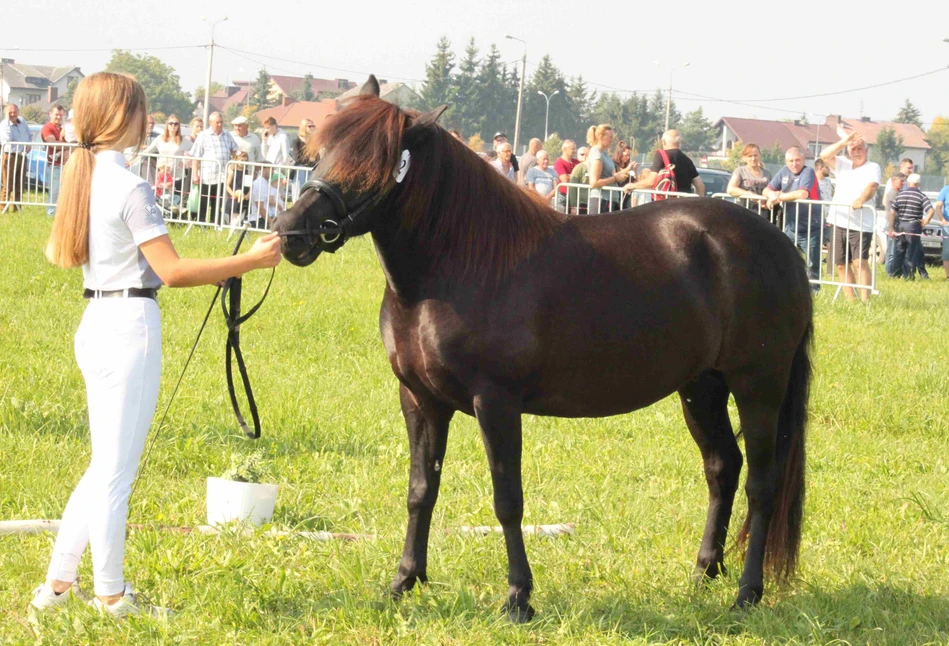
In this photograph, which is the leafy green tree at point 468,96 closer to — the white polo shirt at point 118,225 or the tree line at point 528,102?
the tree line at point 528,102

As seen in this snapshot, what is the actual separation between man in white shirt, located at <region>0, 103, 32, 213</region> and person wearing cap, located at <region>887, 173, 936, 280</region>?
50.1ft

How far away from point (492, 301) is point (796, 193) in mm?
10276

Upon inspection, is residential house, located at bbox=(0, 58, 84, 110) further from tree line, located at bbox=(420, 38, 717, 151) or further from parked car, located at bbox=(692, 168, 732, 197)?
parked car, located at bbox=(692, 168, 732, 197)

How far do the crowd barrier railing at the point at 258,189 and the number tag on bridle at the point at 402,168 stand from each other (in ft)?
39.0

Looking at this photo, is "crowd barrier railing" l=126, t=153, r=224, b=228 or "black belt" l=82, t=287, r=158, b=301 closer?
"black belt" l=82, t=287, r=158, b=301

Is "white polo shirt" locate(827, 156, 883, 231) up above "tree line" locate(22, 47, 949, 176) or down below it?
below

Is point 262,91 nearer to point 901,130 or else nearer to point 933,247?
point 901,130

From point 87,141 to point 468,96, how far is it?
308 ft

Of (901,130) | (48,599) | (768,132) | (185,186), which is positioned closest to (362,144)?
(48,599)

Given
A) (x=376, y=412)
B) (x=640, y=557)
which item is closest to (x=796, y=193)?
(x=376, y=412)

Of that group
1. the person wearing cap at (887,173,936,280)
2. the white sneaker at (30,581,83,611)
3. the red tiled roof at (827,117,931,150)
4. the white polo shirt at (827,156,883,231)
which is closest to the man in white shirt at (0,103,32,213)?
the white polo shirt at (827,156,883,231)

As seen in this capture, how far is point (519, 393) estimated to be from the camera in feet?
13.6

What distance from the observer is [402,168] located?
3.91 m

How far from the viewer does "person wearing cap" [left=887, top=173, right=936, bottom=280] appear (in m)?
19.0
